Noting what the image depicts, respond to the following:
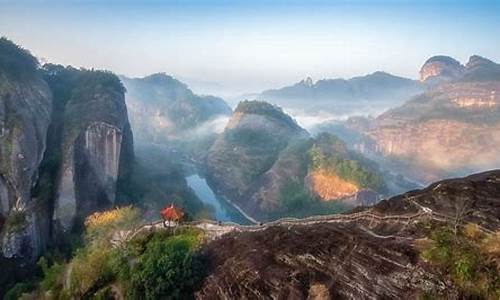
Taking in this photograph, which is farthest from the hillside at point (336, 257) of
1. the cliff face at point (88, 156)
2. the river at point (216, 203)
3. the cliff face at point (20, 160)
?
the river at point (216, 203)

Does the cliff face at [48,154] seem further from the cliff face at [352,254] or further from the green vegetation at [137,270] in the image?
the cliff face at [352,254]

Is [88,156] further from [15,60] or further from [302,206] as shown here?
[302,206]

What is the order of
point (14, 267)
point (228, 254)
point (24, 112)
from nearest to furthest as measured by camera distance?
point (228, 254), point (14, 267), point (24, 112)

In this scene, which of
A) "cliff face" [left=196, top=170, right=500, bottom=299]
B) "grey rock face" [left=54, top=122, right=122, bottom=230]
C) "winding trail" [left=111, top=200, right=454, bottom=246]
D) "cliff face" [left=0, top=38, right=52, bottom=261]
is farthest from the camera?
"grey rock face" [left=54, top=122, right=122, bottom=230]

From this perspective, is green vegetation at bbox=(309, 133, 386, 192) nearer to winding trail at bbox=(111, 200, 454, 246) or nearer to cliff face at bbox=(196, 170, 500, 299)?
winding trail at bbox=(111, 200, 454, 246)

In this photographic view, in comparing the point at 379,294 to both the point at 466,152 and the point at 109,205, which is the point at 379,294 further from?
the point at 466,152

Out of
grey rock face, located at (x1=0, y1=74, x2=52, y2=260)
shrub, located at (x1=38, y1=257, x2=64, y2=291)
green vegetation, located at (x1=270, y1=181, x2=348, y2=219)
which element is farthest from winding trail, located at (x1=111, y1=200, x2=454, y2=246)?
green vegetation, located at (x1=270, y1=181, x2=348, y2=219)

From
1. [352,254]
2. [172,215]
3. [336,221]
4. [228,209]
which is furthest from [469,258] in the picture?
[228,209]

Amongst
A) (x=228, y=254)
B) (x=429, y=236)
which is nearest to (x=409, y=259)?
(x=429, y=236)
